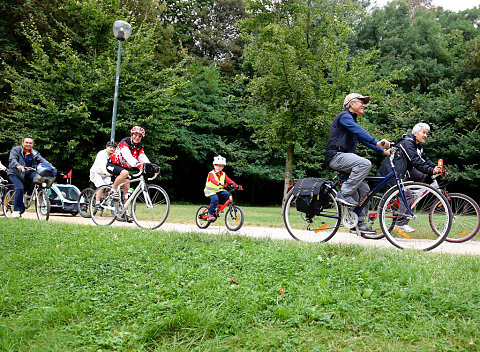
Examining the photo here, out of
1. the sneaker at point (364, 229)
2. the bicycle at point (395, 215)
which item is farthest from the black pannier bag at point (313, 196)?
the sneaker at point (364, 229)

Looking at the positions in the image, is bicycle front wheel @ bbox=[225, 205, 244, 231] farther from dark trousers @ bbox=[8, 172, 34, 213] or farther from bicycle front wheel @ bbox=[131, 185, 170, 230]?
dark trousers @ bbox=[8, 172, 34, 213]

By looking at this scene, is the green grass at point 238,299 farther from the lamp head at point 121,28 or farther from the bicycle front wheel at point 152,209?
the lamp head at point 121,28

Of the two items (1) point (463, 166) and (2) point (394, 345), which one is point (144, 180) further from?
(1) point (463, 166)

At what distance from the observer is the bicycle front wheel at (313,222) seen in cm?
546

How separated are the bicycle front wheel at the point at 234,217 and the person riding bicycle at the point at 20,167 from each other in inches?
195

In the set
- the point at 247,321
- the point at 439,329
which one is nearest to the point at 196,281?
the point at 247,321

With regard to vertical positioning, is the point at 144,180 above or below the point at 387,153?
below

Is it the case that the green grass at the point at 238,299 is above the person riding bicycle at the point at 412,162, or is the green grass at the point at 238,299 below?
below

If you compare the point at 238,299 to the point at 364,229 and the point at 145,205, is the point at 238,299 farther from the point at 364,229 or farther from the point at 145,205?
the point at 145,205

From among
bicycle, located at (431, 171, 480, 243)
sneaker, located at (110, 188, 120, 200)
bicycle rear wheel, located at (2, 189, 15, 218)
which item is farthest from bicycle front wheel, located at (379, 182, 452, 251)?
bicycle rear wheel, located at (2, 189, 15, 218)

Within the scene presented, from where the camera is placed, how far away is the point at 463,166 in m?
24.6

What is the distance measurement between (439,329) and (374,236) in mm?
3384

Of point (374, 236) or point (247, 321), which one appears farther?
point (374, 236)

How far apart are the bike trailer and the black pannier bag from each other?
8.19 m
